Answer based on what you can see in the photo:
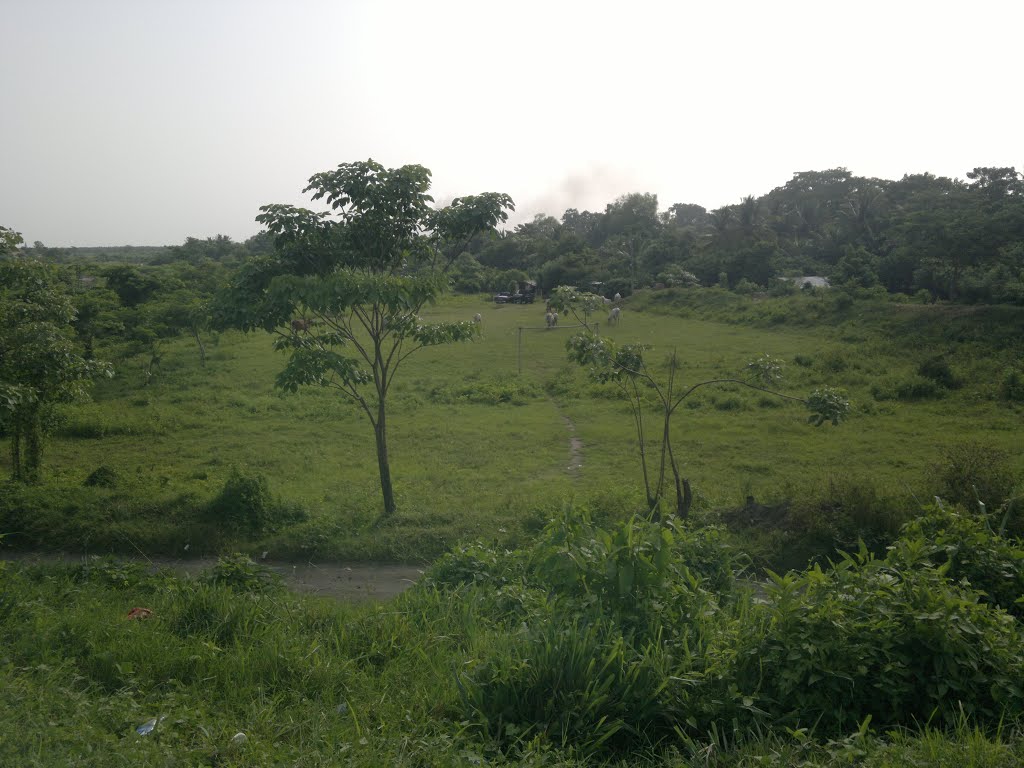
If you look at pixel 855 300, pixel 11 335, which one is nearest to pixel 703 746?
pixel 11 335

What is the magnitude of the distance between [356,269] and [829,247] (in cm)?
4824

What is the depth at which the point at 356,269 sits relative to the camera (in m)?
10.5

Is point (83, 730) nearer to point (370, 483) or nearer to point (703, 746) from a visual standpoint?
point (703, 746)

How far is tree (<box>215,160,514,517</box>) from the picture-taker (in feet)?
29.6

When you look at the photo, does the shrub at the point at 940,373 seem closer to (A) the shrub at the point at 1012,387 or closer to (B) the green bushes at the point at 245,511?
(A) the shrub at the point at 1012,387

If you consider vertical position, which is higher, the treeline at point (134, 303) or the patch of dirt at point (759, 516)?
the treeline at point (134, 303)

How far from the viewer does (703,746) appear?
156 inches

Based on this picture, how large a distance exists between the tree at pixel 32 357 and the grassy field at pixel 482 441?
100 centimetres

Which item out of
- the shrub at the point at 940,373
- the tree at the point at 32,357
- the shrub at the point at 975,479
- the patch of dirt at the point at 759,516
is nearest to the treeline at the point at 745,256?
the tree at the point at 32,357

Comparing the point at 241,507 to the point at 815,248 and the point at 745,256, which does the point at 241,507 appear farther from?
the point at 815,248

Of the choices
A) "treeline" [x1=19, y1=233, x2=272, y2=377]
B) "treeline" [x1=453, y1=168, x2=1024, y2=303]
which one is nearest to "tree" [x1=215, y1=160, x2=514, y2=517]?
"treeline" [x1=19, y1=233, x2=272, y2=377]

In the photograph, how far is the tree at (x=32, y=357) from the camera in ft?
31.6

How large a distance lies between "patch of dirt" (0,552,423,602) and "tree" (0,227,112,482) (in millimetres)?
1808

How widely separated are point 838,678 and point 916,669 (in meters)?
0.46
